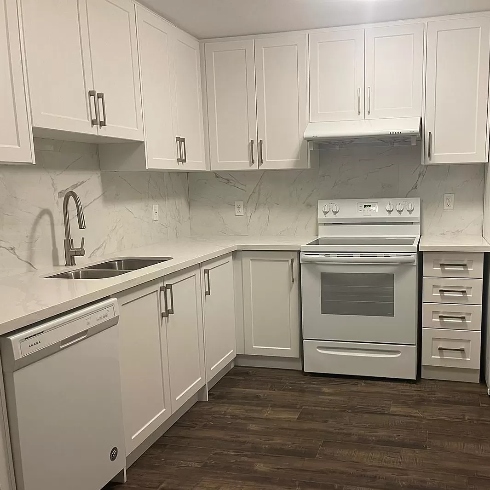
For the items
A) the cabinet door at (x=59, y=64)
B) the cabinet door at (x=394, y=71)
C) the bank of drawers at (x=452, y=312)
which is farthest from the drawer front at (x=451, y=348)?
the cabinet door at (x=59, y=64)

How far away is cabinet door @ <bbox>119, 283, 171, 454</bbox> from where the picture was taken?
2.33 metres

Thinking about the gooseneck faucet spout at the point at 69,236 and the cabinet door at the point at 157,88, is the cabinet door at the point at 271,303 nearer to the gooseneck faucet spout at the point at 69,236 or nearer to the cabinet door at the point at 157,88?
the cabinet door at the point at 157,88

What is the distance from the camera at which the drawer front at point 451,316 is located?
3264mm

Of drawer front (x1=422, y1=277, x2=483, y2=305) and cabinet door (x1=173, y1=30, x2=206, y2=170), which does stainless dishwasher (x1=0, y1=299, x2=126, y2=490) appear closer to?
cabinet door (x1=173, y1=30, x2=206, y2=170)

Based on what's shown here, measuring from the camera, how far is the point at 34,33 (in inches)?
85.2

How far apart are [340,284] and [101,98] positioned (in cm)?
182

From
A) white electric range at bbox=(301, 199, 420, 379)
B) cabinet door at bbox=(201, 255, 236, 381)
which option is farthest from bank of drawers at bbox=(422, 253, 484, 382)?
cabinet door at bbox=(201, 255, 236, 381)

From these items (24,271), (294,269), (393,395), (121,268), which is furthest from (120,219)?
(393,395)

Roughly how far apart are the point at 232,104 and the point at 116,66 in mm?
1221

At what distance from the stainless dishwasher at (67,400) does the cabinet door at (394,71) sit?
90.5 inches

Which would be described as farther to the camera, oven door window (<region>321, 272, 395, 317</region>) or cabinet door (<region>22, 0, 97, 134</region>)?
oven door window (<region>321, 272, 395, 317</region>)

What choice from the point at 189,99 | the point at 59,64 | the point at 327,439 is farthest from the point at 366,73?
the point at 327,439

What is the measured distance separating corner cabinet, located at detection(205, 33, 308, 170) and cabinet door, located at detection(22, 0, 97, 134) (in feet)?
4.74

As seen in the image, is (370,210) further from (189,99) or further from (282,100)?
(189,99)
